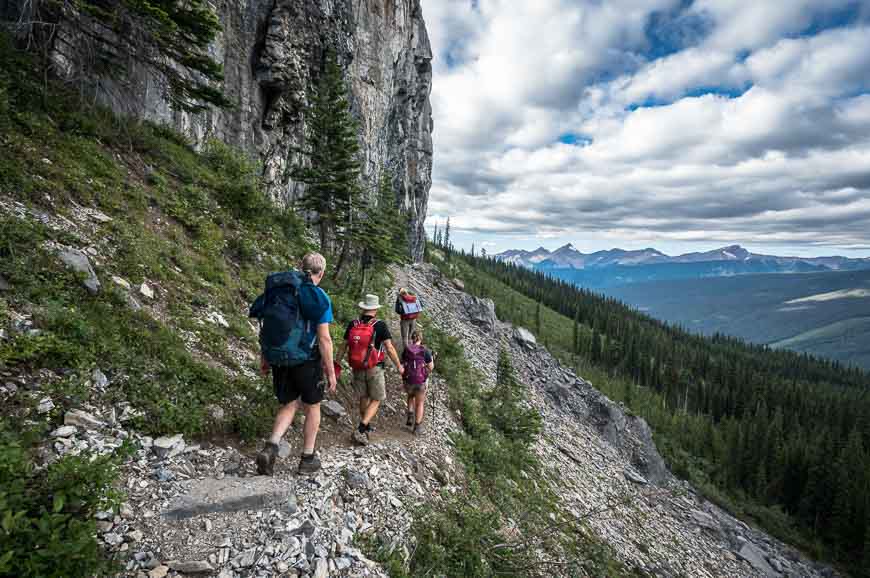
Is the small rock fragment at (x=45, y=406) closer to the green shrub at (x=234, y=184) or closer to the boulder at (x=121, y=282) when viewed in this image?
the boulder at (x=121, y=282)

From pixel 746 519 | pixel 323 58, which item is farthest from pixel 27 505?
pixel 746 519

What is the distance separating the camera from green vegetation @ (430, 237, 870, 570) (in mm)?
50000

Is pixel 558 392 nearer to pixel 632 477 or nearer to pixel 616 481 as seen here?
pixel 632 477

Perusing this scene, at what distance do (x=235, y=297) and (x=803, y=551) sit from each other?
6811 cm

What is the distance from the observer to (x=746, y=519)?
45.6m

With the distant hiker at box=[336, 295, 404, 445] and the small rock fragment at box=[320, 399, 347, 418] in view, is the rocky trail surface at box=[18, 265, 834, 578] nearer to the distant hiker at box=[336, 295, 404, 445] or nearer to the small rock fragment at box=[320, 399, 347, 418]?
the small rock fragment at box=[320, 399, 347, 418]

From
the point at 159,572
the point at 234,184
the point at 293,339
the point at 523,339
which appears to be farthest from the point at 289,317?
the point at 523,339

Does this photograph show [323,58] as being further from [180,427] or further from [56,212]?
[180,427]

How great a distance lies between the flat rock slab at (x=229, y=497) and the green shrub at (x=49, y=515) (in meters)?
0.97

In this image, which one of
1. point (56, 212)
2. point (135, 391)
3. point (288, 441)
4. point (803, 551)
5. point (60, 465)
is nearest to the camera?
point (60, 465)

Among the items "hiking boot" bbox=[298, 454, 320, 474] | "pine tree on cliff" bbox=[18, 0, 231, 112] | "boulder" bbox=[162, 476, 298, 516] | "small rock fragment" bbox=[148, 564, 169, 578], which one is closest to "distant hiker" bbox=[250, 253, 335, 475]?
"boulder" bbox=[162, 476, 298, 516]

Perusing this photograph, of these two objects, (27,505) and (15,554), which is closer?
(15,554)

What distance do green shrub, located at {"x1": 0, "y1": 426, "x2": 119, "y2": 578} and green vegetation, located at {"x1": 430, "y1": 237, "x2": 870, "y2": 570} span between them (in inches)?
2411

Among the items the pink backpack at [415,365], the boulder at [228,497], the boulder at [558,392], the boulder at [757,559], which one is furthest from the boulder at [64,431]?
the boulder at [757,559]
